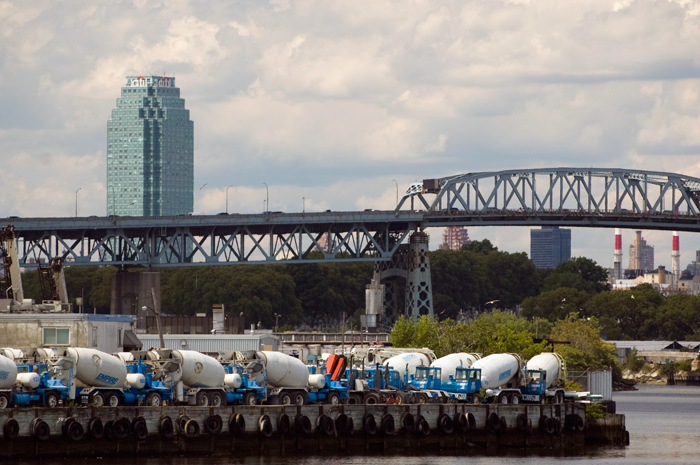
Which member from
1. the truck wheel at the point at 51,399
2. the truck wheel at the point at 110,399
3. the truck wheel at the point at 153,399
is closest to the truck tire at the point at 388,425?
the truck wheel at the point at 153,399

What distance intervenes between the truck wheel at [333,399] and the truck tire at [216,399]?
650cm

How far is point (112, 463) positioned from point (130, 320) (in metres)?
25.0

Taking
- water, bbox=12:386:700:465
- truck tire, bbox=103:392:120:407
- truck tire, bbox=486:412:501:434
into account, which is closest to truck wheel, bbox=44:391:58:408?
truck tire, bbox=103:392:120:407

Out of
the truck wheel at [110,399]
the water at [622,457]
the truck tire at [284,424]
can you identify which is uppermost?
the truck wheel at [110,399]

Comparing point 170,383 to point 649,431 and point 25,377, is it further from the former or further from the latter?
point 649,431

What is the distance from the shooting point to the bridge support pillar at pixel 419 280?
527ft

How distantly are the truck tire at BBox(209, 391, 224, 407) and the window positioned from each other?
13.1 meters

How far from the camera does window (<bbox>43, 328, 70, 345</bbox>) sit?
81125 millimetres

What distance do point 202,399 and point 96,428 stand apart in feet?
22.6

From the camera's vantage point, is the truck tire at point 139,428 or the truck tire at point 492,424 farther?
the truck tire at point 492,424

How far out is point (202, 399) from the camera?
70750 mm

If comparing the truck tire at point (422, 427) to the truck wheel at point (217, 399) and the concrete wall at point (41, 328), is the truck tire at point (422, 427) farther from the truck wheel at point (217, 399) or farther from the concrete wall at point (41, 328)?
the concrete wall at point (41, 328)

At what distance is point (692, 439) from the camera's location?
89.5m

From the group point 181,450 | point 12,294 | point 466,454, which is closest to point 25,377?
point 181,450
